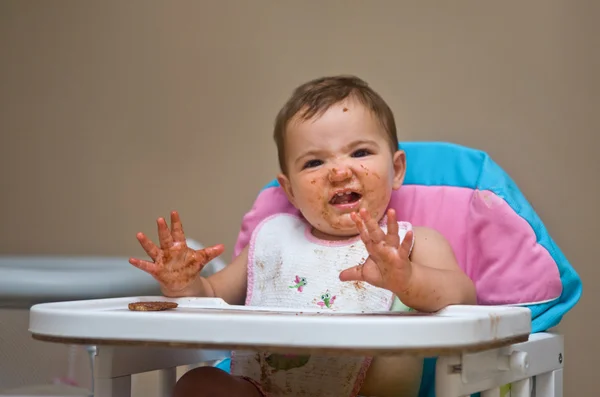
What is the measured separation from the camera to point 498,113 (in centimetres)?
158

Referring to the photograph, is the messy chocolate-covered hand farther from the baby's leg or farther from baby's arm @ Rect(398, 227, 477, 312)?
baby's arm @ Rect(398, 227, 477, 312)

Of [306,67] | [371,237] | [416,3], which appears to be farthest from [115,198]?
[371,237]

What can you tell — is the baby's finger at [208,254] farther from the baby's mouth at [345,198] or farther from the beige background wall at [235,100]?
the beige background wall at [235,100]

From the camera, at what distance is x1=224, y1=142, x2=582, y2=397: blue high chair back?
1120 millimetres

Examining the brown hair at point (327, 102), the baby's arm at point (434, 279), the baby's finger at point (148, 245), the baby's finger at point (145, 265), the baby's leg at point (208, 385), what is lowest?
the baby's leg at point (208, 385)

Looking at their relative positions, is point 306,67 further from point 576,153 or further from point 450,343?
point 450,343

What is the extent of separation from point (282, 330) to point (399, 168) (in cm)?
56

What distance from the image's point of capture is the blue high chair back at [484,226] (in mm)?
1120

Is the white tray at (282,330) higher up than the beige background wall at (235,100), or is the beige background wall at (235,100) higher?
the beige background wall at (235,100)

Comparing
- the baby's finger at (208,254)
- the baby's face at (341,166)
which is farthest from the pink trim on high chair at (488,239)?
the baby's finger at (208,254)

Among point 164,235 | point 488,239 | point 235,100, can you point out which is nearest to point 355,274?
point 164,235

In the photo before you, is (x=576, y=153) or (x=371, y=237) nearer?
(x=371, y=237)

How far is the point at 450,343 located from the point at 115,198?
137 centimetres

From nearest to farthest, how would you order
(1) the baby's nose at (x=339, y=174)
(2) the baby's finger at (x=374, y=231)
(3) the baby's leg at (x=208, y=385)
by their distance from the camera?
(2) the baby's finger at (x=374, y=231)
(3) the baby's leg at (x=208, y=385)
(1) the baby's nose at (x=339, y=174)
